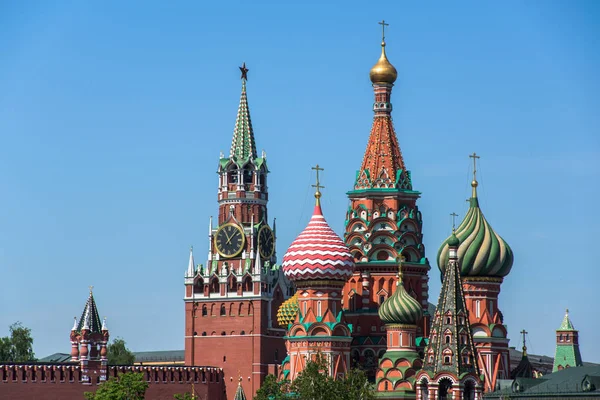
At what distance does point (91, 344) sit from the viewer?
7594 centimetres

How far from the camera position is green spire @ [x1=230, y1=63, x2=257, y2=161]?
91250 mm

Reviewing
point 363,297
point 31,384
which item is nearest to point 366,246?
point 363,297

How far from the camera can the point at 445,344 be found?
65375 mm

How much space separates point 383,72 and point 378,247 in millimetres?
7932

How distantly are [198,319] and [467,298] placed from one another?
870 inches

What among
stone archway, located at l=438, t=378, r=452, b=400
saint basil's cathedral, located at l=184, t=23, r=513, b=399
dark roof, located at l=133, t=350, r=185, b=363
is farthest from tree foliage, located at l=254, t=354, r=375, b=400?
dark roof, located at l=133, t=350, r=185, b=363

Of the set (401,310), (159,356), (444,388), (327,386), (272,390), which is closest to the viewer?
(327,386)

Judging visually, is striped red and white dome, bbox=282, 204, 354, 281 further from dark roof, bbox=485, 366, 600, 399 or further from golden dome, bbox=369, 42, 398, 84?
dark roof, bbox=485, 366, 600, 399

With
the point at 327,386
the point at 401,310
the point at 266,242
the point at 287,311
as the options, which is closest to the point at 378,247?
the point at 401,310

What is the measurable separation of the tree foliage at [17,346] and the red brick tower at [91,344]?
20216mm

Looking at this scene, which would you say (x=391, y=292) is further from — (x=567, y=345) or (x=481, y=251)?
(x=567, y=345)

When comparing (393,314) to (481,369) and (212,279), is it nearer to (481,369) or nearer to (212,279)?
(481,369)

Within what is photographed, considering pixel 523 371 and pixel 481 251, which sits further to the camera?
pixel 523 371

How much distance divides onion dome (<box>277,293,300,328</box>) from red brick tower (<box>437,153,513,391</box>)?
14.0 m
